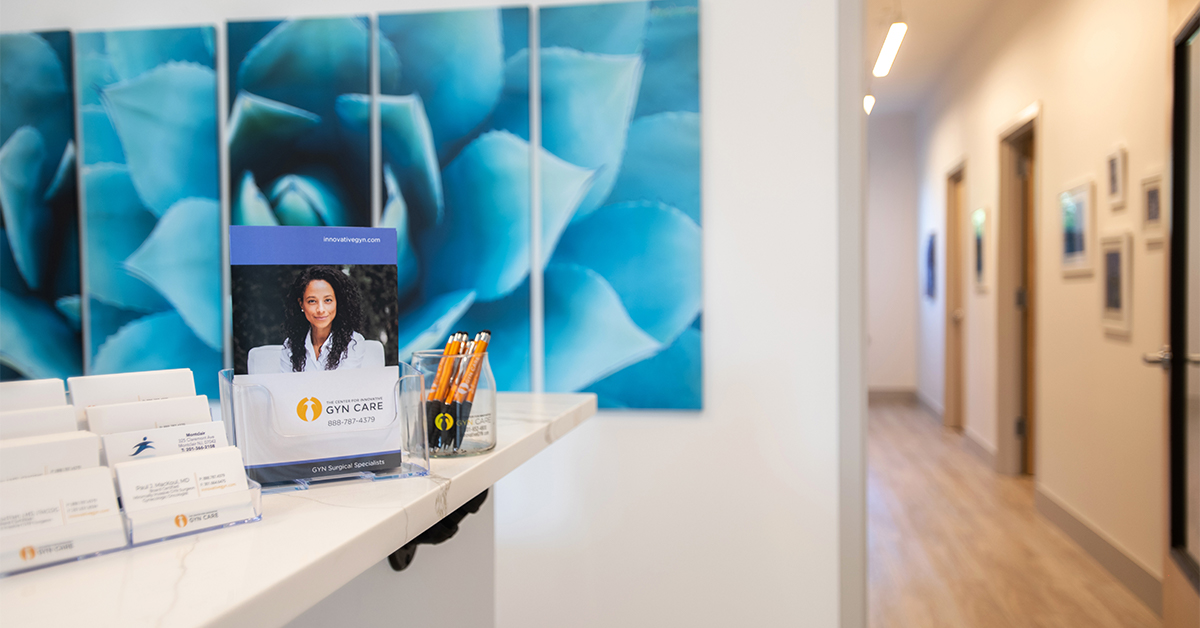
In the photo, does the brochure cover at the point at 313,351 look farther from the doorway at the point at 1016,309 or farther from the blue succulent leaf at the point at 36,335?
the doorway at the point at 1016,309

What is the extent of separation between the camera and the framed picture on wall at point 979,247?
490cm

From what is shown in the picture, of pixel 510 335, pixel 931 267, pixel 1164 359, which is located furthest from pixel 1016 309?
pixel 510 335

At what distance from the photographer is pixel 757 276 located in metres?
2.03

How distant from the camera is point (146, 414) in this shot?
65 cm

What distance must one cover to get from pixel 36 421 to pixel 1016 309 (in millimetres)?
4956

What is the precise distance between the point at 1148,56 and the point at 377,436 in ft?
10.0

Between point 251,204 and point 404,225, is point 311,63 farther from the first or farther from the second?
point 404,225

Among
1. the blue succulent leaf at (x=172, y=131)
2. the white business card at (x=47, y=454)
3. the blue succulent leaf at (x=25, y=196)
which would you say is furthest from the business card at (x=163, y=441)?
the blue succulent leaf at (x=25, y=196)

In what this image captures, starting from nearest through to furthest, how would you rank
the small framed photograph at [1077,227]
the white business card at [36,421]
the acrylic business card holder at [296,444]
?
the white business card at [36,421], the acrylic business card holder at [296,444], the small framed photograph at [1077,227]

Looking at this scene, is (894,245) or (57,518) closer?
(57,518)

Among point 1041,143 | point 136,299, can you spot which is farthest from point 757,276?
point 1041,143

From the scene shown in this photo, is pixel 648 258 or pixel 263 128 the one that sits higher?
pixel 263 128

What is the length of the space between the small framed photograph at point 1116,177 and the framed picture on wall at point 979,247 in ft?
6.37

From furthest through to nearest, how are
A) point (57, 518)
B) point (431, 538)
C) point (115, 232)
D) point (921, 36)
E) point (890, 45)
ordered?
1. point (921, 36)
2. point (890, 45)
3. point (115, 232)
4. point (431, 538)
5. point (57, 518)
